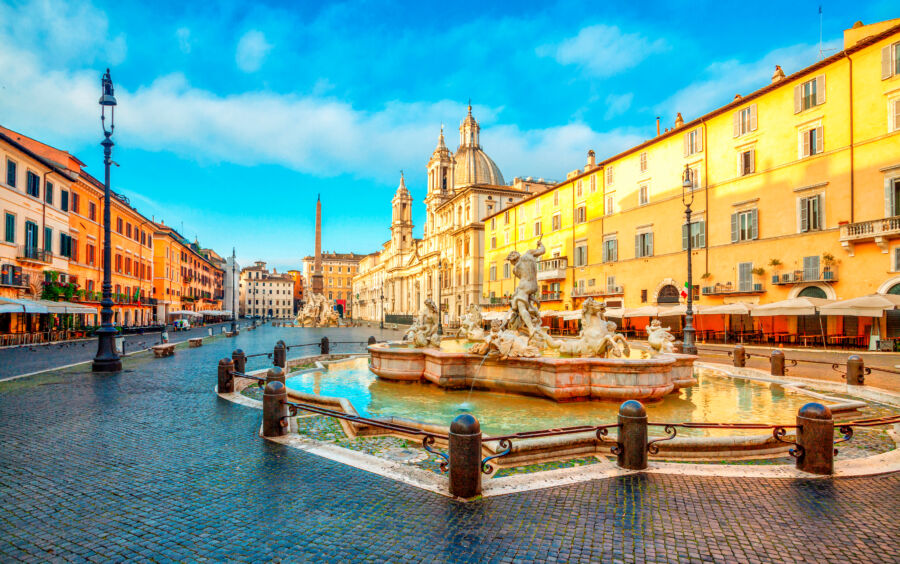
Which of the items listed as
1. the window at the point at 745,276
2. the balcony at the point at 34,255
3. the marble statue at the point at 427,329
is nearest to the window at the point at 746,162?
the window at the point at 745,276

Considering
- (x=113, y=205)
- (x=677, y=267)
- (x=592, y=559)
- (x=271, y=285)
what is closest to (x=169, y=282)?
(x=113, y=205)

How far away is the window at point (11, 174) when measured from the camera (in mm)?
25633

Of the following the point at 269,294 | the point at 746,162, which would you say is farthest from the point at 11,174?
the point at 269,294

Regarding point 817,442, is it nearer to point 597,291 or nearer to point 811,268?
point 811,268

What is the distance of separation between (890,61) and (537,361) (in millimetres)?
23641

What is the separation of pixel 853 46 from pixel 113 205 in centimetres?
5017

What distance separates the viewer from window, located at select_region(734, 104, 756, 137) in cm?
2727

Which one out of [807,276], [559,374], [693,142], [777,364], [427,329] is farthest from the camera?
[693,142]

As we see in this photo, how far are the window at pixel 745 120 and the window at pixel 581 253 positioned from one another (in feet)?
50.6

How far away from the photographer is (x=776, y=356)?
13.1 m

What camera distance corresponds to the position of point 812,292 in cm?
2380

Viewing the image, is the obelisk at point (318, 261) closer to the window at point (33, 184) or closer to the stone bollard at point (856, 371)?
the window at point (33, 184)

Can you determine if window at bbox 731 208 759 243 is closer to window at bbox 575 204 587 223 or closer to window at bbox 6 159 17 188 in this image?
window at bbox 575 204 587 223

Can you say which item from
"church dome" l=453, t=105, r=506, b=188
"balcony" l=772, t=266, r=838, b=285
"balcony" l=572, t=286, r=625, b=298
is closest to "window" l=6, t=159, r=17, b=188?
"balcony" l=572, t=286, r=625, b=298
